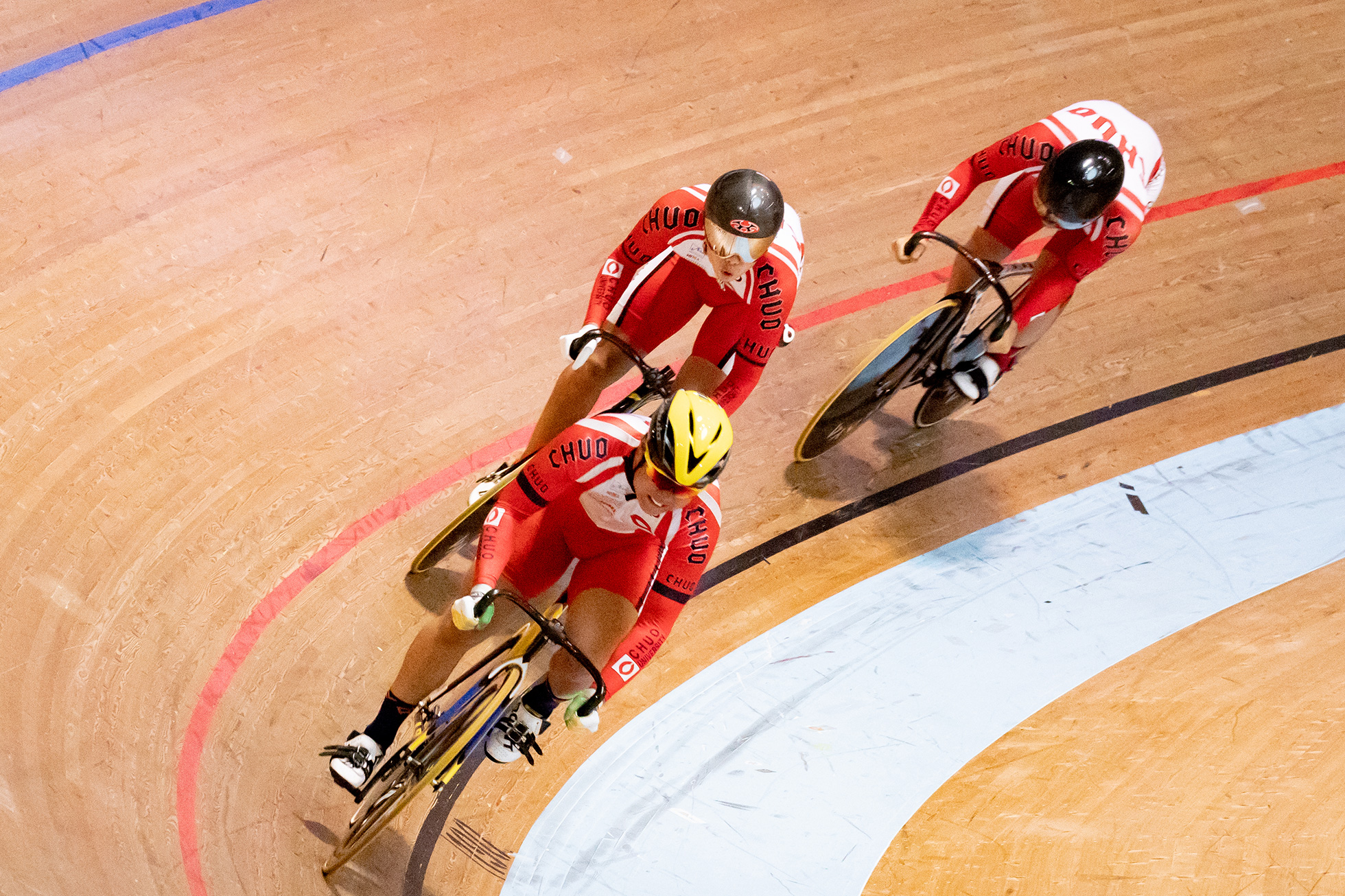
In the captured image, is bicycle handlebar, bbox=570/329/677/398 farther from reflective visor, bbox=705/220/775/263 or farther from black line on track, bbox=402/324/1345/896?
black line on track, bbox=402/324/1345/896

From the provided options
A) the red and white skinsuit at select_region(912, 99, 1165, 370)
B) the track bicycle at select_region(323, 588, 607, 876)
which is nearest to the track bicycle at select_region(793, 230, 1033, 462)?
the red and white skinsuit at select_region(912, 99, 1165, 370)

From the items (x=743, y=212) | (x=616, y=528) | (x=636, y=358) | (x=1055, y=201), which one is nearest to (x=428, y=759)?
(x=616, y=528)

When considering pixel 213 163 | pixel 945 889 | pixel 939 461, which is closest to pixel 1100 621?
pixel 939 461

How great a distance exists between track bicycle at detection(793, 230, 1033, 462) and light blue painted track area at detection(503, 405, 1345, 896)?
0.63 meters

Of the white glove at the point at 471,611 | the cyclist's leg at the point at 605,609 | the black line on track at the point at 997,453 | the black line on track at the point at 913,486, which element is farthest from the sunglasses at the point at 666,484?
the black line on track at the point at 997,453

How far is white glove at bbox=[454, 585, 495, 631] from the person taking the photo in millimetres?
2725

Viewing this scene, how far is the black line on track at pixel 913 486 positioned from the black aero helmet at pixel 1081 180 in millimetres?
1329

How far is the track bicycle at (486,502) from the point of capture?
3598 mm

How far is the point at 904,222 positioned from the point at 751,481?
5.73 feet

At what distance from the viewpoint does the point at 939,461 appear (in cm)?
477

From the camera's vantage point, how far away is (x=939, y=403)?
4.72 metres

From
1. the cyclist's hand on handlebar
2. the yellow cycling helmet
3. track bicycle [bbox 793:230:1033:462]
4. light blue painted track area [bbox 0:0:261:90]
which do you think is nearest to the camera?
the yellow cycling helmet

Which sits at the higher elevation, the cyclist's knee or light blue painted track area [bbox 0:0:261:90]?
light blue painted track area [bbox 0:0:261:90]

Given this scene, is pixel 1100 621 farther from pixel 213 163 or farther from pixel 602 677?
pixel 213 163
